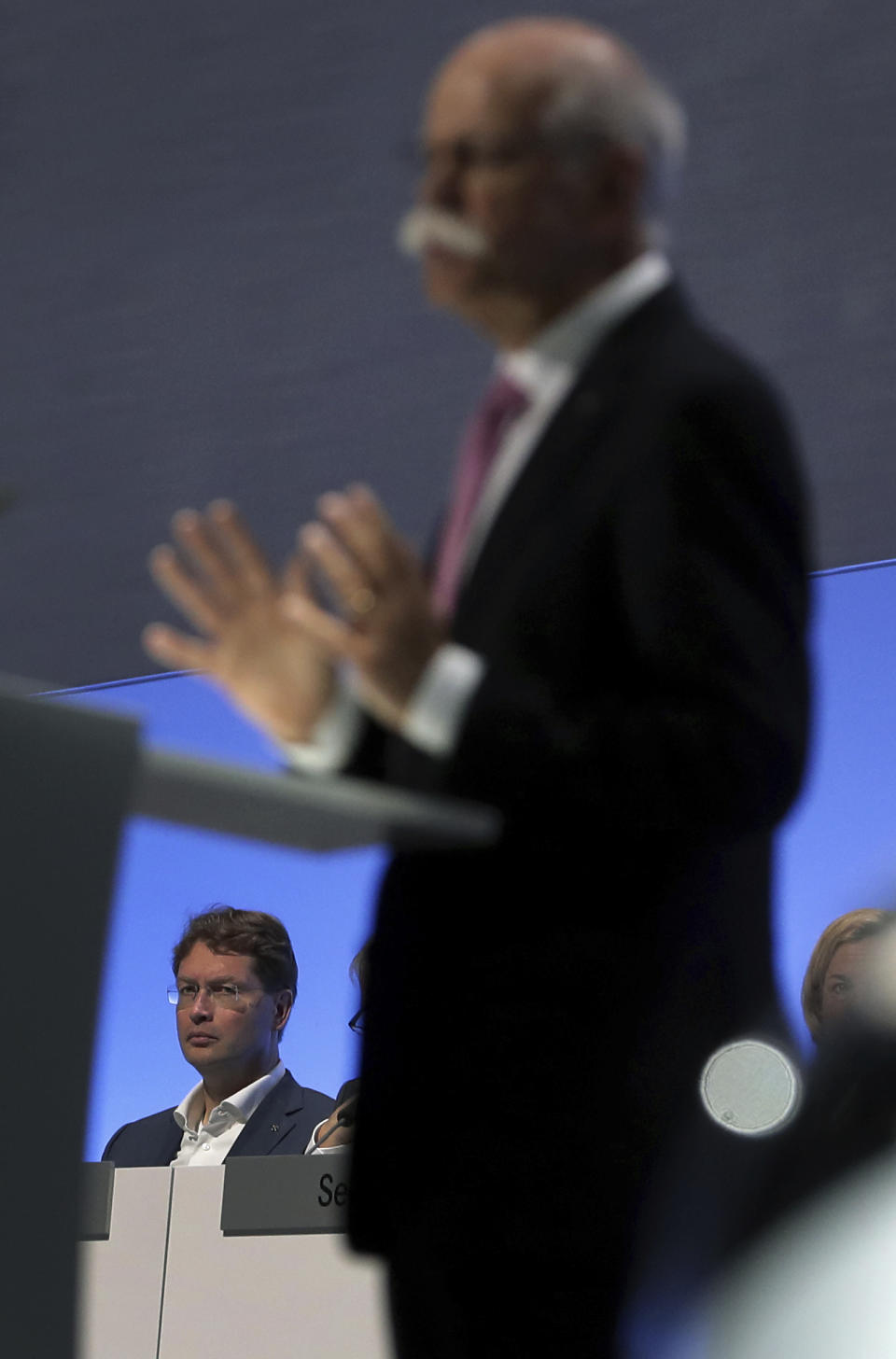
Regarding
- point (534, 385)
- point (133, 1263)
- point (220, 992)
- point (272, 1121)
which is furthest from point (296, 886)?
point (133, 1263)

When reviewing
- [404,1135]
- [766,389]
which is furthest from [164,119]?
[404,1135]

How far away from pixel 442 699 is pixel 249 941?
0.58 metres

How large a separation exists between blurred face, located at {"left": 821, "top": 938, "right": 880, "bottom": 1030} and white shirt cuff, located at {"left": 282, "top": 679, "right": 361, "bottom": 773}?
24cm

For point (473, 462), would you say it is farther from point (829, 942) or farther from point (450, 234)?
point (829, 942)

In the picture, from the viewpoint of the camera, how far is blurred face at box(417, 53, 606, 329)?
0.52m

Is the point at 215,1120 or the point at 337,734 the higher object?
the point at 337,734

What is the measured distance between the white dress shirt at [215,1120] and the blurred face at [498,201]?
0.57 meters

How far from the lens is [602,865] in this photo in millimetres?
471

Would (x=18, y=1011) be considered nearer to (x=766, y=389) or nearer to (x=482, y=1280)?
(x=482, y=1280)

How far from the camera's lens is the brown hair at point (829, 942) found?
0.65 metres

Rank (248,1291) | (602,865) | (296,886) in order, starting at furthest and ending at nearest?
(248,1291) → (296,886) → (602,865)

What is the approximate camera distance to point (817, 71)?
1.12 m

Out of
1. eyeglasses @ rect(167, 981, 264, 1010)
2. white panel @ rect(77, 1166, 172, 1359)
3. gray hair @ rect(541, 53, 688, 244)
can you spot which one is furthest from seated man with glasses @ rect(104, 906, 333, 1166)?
white panel @ rect(77, 1166, 172, 1359)

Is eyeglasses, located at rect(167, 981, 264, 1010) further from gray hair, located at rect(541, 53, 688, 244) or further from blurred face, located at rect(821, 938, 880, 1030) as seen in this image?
gray hair, located at rect(541, 53, 688, 244)
